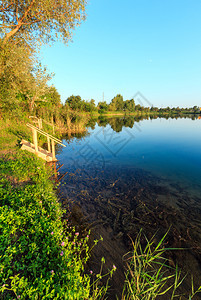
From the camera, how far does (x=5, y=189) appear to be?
4.76 meters

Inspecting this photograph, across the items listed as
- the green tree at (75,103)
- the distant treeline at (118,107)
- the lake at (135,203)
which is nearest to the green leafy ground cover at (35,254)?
the lake at (135,203)

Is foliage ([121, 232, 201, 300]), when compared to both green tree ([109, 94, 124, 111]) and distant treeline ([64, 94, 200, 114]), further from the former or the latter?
green tree ([109, 94, 124, 111])

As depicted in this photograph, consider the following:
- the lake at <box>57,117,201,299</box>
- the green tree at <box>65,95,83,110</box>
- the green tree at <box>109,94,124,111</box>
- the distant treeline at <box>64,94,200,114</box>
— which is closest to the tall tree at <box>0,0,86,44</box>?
the lake at <box>57,117,201,299</box>

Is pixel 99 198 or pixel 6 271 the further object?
pixel 99 198

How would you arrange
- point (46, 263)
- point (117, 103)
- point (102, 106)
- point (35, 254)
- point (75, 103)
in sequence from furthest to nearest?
point (117, 103)
point (102, 106)
point (75, 103)
point (35, 254)
point (46, 263)

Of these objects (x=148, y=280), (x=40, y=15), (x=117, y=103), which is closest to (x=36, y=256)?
(x=148, y=280)

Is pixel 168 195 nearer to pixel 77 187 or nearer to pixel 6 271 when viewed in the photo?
pixel 77 187

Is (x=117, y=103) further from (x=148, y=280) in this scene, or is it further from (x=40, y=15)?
(x=148, y=280)

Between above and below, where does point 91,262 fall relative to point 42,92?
below

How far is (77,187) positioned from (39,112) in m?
21.3

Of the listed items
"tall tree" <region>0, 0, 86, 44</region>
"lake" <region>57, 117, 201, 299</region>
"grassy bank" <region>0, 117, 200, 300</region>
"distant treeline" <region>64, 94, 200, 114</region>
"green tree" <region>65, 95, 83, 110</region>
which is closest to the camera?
"grassy bank" <region>0, 117, 200, 300</region>

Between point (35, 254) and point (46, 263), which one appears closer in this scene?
point (46, 263)

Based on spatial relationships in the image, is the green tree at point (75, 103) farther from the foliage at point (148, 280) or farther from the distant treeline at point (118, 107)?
the foliage at point (148, 280)

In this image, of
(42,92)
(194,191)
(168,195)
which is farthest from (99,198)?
(42,92)
